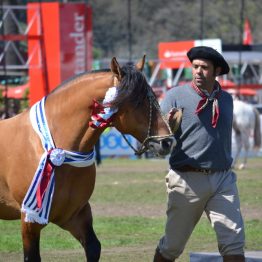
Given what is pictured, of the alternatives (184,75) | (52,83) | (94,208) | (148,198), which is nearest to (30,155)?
(94,208)

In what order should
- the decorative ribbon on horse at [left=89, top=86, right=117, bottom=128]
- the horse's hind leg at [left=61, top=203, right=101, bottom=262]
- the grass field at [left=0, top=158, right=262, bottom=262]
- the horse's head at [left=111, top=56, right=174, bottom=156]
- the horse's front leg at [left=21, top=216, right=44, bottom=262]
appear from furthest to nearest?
the grass field at [left=0, top=158, right=262, bottom=262], the horse's hind leg at [left=61, top=203, right=101, bottom=262], the horse's front leg at [left=21, top=216, right=44, bottom=262], the decorative ribbon on horse at [left=89, top=86, right=117, bottom=128], the horse's head at [left=111, top=56, right=174, bottom=156]

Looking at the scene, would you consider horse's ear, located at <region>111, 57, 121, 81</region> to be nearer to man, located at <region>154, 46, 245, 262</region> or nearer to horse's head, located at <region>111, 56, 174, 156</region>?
horse's head, located at <region>111, 56, 174, 156</region>

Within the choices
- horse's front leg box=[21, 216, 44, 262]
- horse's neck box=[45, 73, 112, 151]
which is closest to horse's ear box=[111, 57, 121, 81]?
horse's neck box=[45, 73, 112, 151]

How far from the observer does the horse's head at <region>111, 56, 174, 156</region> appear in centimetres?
637

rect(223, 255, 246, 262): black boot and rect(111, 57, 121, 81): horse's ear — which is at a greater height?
rect(111, 57, 121, 81): horse's ear

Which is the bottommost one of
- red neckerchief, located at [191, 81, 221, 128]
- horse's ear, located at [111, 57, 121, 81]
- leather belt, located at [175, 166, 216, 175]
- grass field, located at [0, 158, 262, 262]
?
grass field, located at [0, 158, 262, 262]

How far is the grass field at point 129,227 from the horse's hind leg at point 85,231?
6.36 feet

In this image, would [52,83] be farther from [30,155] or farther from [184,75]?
[30,155]

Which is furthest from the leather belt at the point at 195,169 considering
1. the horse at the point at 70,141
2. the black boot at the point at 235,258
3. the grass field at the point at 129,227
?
the grass field at the point at 129,227

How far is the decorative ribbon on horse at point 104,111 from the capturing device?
6.50m

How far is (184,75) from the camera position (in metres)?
36.8

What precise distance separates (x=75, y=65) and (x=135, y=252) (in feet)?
48.5

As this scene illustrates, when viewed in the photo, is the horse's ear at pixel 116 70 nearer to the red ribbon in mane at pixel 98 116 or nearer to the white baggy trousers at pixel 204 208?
the red ribbon in mane at pixel 98 116

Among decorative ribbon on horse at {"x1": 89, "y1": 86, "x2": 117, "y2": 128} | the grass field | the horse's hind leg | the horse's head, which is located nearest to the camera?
the horse's head
